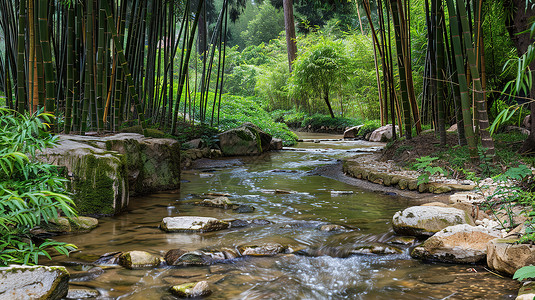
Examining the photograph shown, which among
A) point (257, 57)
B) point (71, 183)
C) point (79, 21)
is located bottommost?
point (71, 183)

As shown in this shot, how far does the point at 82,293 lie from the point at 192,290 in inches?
19.6

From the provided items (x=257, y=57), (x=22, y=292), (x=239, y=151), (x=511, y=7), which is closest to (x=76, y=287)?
(x=22, y=292)

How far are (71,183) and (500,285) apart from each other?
2864mm

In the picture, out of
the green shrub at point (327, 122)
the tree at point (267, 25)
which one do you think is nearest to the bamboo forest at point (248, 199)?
the green shrub at point (327, 122)

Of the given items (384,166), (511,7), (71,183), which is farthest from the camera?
(384,166)

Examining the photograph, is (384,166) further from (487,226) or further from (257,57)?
(257,57)

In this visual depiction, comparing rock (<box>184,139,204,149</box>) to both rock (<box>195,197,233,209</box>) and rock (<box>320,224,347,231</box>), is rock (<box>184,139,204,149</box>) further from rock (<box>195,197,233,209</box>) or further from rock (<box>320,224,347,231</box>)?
rock (<box>320,224,347,231</box>)

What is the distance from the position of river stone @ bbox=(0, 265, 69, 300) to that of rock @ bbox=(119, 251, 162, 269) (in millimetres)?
435

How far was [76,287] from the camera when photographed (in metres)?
1.78

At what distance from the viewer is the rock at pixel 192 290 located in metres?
1.77

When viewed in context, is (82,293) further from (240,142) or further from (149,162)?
(240,142)

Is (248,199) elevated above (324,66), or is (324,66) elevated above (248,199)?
(324,66)

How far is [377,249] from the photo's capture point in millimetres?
2357

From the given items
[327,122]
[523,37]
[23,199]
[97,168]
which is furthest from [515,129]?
[327,122]
